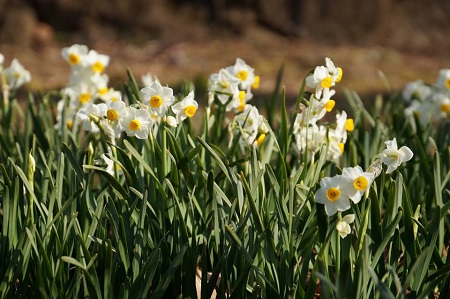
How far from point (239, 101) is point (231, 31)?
514 cm

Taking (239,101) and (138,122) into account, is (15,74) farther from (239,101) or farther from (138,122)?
(138,122)

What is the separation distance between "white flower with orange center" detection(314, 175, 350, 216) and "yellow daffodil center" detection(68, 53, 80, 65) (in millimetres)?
1583

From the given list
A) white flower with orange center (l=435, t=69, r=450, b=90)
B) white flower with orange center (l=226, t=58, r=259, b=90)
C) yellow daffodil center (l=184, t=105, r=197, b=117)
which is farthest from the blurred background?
yellow daffodil center (l=184, t=105, r=197, b=117)

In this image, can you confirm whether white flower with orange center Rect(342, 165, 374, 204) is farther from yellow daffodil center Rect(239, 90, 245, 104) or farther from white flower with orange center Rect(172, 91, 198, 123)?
yellow daffodil center Rect(239, 90, 245, 104)

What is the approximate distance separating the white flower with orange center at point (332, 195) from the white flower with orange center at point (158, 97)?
57 centimetres

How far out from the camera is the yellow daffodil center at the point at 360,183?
5.77 feet

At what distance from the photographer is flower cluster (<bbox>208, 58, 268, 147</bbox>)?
7.78 feet

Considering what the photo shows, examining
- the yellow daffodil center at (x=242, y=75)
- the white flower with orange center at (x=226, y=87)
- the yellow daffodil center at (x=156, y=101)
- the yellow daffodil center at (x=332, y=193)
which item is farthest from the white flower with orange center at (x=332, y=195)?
the yellow daffodil center at (x=242, y=75)

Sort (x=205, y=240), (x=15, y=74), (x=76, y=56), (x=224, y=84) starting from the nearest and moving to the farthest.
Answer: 1. (x=205, y=240)
2. (x=224, y=84)
3. (x=76, y=56)
4. (x=15, y=74)

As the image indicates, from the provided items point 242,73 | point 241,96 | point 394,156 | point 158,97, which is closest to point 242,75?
point 242,73

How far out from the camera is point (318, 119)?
7.73 ft

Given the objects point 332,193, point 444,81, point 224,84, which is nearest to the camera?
point 332,193

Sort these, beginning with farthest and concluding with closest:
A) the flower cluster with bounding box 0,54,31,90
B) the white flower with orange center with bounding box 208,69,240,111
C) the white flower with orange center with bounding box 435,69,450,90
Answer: the flower cluster with bounding box 0,54,31,90
the white flower with orange center with bounding box 435,69,450,90
the white flower with orange center with bounding box 208,69,240,111

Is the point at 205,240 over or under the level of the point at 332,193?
under
